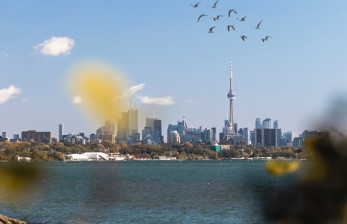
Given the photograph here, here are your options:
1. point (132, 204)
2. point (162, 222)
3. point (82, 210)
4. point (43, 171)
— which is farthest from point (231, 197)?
→ point (43, 171)

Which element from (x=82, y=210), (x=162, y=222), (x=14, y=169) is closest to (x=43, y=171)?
(x=14, y=169)

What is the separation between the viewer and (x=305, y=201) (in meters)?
1.41

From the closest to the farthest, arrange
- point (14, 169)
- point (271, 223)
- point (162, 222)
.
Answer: point (271, 223) → point (14, 169) → point (162, 222)

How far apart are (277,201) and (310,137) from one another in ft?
0.62

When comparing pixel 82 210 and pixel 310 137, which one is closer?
pixel 310 137

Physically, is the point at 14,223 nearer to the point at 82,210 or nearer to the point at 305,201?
the point at 82,210

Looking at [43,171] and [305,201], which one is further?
[43,171]

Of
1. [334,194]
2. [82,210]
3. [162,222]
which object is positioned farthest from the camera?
[82,210]

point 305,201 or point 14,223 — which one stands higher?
point 305,201

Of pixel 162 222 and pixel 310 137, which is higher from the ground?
pixel 310 137

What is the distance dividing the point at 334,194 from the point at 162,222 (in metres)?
44.0

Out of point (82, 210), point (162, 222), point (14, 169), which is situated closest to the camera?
point (14, 169)

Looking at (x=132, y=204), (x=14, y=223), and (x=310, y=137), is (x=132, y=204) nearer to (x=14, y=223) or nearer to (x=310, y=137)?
(x=14, y=223)

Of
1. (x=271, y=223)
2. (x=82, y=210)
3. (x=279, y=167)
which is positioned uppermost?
(x=279, y=167)
